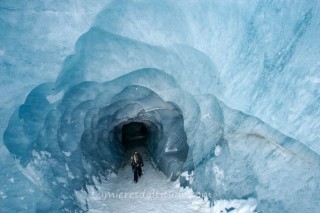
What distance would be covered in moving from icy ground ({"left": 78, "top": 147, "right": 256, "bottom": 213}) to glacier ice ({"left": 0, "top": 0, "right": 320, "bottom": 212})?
1.19 ft

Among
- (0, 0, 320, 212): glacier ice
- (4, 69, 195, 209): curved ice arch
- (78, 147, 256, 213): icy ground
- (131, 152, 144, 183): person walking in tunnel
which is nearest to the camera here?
(0, 0, 320, 212): glacier ice

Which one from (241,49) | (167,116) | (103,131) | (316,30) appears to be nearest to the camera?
(316,30)

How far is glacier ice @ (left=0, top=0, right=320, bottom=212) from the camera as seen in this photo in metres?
4.68

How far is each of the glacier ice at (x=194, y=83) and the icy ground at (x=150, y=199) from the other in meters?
0.36

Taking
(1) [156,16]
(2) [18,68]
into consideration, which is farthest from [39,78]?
(1) [156,16]

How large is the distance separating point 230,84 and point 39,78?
468 centimetres

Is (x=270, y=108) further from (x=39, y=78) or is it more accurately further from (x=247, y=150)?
(x=39, y=78)

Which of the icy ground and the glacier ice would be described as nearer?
the glacier ice

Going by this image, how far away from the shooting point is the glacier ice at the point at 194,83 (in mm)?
4676

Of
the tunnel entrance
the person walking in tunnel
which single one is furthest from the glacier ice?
the tunnel entrance

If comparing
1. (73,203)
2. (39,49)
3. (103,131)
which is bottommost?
(73,203)

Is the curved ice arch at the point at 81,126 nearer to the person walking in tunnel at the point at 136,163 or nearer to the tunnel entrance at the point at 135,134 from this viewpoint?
the person walking in tunnel at the point at 136,163

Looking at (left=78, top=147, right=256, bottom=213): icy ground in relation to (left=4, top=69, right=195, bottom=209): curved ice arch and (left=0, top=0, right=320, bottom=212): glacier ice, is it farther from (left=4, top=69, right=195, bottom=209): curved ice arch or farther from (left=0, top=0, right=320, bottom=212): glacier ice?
(left=4, top=69, right=195, bottom=209): curved ice arch

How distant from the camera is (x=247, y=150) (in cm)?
584
